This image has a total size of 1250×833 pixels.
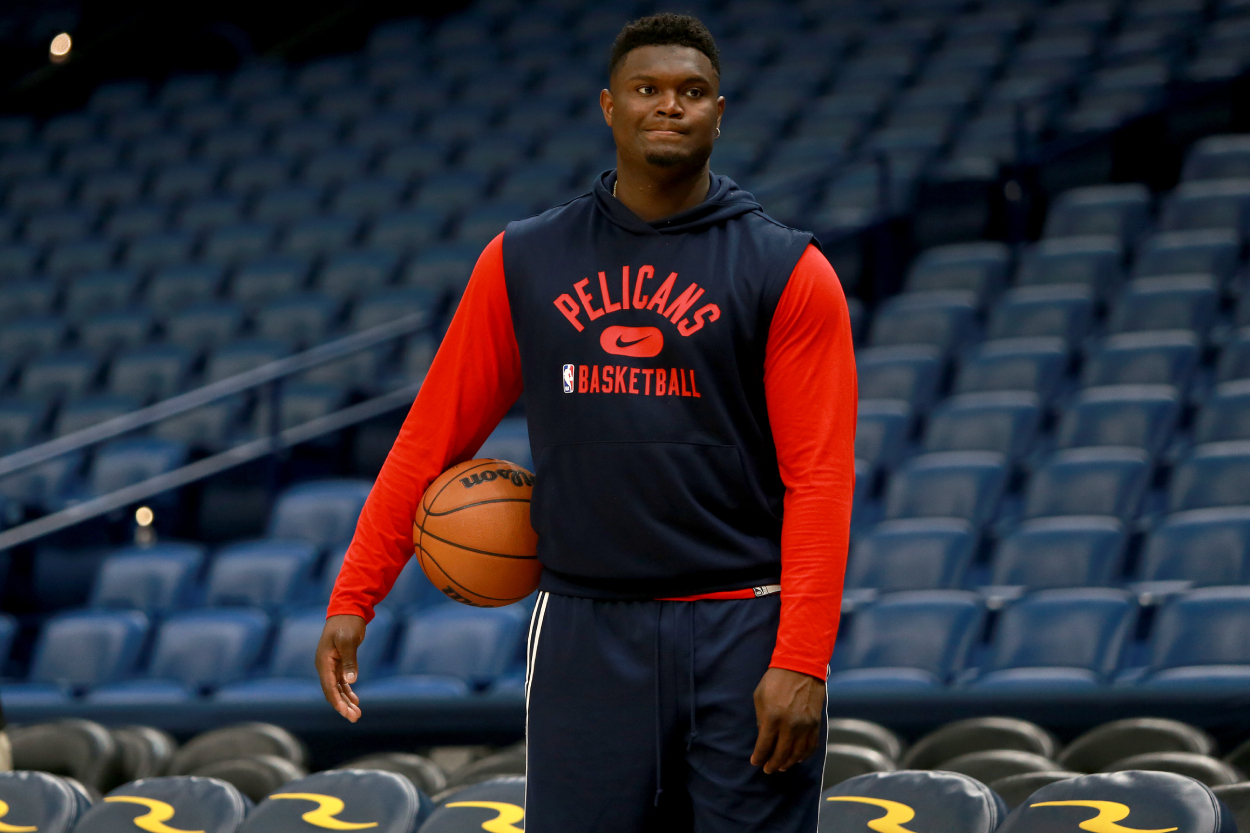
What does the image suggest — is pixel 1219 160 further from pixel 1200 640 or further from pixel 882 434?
pixel 1200 640

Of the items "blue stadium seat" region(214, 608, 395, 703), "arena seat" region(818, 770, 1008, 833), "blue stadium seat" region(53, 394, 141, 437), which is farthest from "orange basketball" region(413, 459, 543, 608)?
"blue stadium seat" region(53, 394, 141, 437)

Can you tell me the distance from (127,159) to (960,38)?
5.27 meters

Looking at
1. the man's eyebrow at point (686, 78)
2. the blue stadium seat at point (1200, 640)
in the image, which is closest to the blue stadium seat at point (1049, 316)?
the blue stadium seat at point (1200, 640)

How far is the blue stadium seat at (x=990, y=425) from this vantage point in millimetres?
4809

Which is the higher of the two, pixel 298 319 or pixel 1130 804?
pixel 298 319

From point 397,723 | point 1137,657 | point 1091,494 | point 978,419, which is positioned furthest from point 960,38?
point 397,723

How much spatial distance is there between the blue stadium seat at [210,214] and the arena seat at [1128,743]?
6.19m

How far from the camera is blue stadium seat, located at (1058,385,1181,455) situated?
183 inches

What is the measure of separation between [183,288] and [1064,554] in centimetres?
479

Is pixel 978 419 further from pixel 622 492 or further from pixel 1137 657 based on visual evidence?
pixel 622 492

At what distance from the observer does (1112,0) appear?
8180 millimetres

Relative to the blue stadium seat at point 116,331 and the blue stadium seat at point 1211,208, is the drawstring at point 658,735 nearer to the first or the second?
the blue stadium seat at point 1211,208

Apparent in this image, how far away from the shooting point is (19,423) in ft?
20.4

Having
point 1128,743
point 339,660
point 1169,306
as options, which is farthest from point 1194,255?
point 339,660
